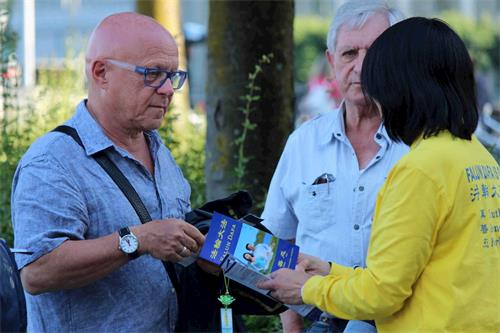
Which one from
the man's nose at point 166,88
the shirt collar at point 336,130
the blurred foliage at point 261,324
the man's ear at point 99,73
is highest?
the man's ear at point 99,73

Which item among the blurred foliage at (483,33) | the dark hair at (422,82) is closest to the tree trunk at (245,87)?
the dark hair at (422,82)

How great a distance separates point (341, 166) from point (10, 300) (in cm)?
146

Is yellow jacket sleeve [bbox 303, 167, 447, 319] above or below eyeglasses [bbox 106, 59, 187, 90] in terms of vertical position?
below

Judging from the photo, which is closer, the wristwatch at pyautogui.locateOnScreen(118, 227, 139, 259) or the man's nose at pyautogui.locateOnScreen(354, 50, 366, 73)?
the wristwatch at pyautogui.locateOnScreen(118, 227, 139, 259)

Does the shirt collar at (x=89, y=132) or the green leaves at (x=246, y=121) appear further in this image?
the green leaves at (x=246, y=121)

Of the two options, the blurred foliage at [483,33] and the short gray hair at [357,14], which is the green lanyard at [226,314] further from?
the blurred foliage at [483,33]

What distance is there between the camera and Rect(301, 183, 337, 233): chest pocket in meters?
3.78

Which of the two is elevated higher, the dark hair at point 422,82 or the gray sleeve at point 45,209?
the dark hair at point 422,82

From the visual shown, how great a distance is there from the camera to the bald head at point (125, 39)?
3.43 metres

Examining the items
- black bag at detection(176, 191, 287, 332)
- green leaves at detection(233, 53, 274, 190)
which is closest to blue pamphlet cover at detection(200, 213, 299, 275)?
black bag at detection(176, 191, 287, 332)

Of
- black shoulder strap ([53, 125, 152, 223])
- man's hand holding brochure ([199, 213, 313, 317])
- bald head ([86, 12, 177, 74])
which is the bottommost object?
man's hand holding brochure ([199, 213, 313, 317])

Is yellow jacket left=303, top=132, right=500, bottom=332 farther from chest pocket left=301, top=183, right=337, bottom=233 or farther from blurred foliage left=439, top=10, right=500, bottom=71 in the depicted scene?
blurred foliage left=439, top=10, right=500, bottom=71

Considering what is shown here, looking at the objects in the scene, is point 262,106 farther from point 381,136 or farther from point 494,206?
point 494,206

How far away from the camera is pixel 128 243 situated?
10.3ft
